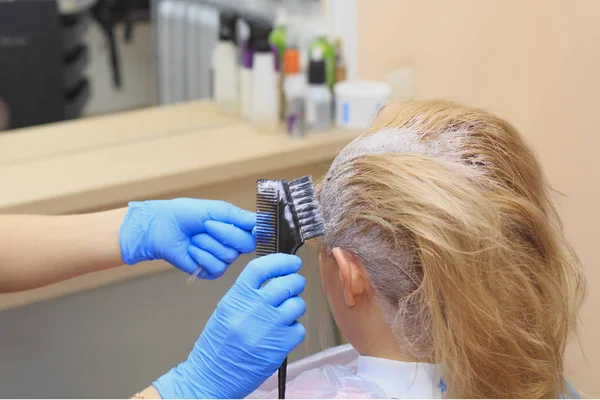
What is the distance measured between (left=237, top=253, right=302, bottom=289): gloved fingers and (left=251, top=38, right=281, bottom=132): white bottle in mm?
937

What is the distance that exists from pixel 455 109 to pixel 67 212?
2.98ft

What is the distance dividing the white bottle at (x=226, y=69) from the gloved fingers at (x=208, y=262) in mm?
796

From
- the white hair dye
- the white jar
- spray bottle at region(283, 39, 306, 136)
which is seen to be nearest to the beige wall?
the white jar

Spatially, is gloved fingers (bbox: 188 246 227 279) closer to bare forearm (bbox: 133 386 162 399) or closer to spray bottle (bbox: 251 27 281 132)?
bare forearm (bbox: 133 386 162 399)

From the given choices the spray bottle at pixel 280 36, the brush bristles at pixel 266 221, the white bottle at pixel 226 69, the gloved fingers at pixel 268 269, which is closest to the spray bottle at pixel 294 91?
the spray bottle at pixel 280 36

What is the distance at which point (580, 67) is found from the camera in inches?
67.3

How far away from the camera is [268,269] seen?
3.33 feet

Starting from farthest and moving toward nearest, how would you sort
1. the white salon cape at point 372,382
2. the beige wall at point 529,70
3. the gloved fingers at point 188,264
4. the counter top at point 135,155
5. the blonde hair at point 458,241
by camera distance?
the beige wall at point 529,70 → the counter top at point 135,155 → the gloved fingers at point 188,264 → the white salon cape at point 372,382 → the blonde hair at point 458,241

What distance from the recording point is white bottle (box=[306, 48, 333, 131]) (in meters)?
1.88

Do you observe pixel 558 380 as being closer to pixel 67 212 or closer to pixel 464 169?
pixel 464 169

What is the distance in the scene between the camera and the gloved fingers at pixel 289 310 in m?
1.02

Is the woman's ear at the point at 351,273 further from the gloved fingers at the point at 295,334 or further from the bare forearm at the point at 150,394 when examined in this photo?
the bare forearm at the point at 150,394

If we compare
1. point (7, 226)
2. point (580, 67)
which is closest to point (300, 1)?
point (580, 67)

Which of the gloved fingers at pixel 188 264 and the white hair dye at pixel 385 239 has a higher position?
the white hair dye at pixel 385 239
